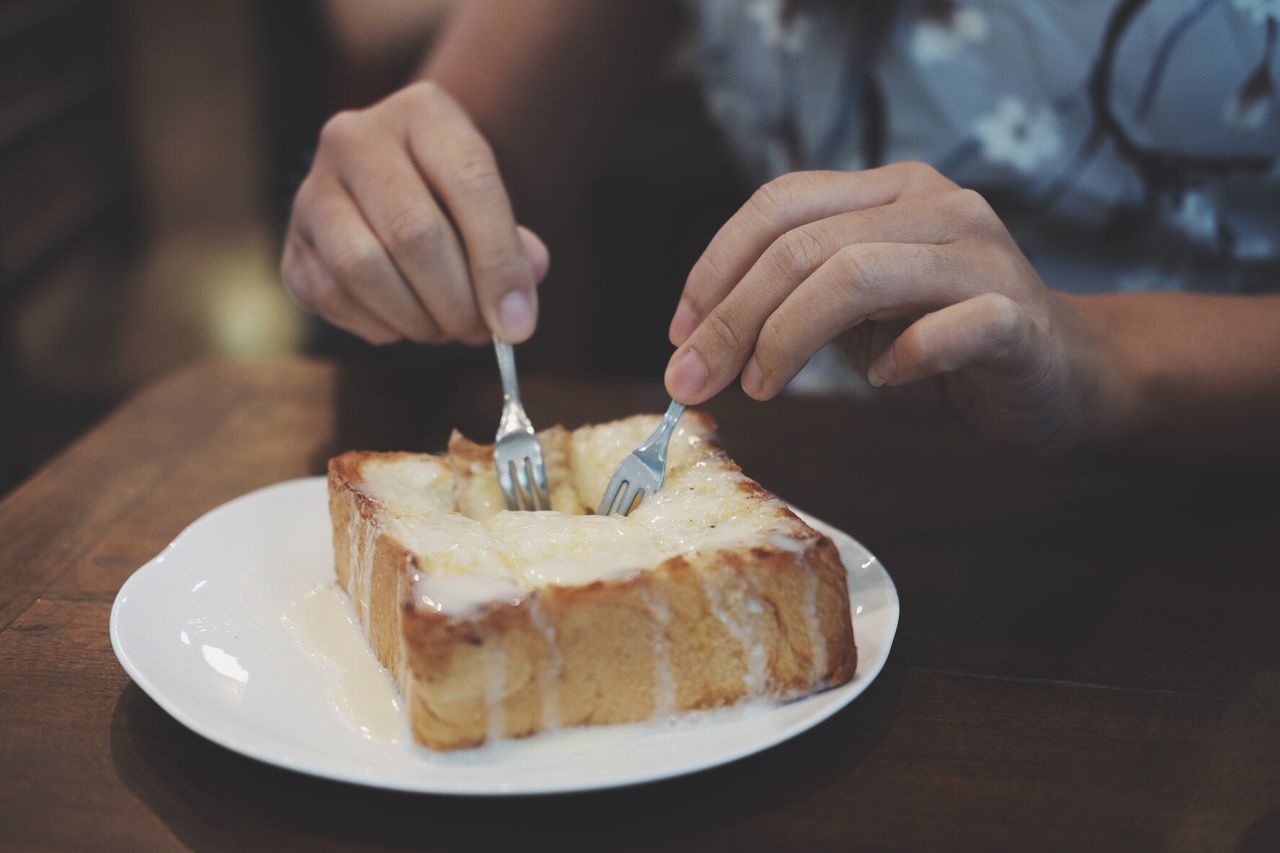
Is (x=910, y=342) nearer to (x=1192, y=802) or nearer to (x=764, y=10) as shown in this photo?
(x=1192, y=802)

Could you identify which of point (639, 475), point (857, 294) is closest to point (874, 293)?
point (857, 294)

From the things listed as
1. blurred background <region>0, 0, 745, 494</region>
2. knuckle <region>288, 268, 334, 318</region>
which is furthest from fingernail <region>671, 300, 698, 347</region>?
blurred background <region>0, 0, 745, 494</region>

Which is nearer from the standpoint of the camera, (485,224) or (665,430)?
(665,430)

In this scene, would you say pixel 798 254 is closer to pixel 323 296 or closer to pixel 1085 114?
pixel 323 296

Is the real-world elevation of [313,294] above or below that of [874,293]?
below

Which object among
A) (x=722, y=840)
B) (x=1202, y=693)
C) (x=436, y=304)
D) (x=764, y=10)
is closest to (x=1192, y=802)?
(x=1202, y=693)

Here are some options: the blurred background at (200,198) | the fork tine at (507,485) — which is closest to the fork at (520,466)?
the fork tine at (507,485)

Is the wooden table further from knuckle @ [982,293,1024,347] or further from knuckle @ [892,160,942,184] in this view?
knuckle @ [892,160,942,184]
